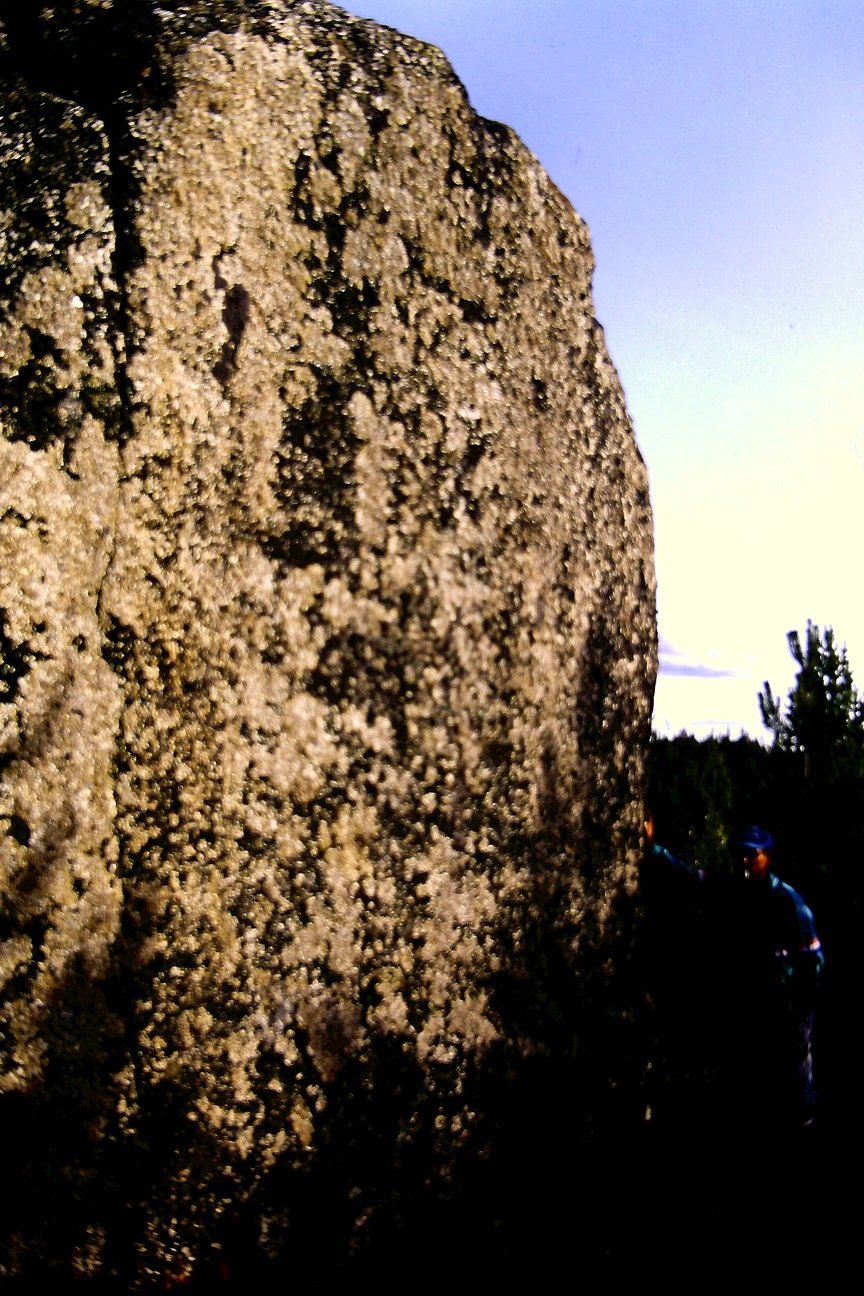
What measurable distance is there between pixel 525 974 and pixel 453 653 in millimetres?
641

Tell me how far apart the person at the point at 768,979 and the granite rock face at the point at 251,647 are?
1901 millimetres

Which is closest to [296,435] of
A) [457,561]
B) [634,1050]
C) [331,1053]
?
[457,561]

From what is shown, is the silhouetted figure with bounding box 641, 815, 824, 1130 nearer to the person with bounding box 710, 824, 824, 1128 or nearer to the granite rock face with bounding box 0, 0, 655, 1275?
the person with bounding box 710, 824, 824, 1128

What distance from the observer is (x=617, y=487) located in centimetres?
209

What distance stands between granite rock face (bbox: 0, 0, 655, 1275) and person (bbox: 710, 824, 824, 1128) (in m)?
1.90

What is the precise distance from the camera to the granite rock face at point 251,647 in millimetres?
1587

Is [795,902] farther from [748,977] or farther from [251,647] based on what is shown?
[251,647]

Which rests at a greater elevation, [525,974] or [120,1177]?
[525,974]

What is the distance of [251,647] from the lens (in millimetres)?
1616

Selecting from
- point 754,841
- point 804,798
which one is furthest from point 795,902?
point 804,798

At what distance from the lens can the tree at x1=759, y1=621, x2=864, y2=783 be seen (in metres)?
7.31

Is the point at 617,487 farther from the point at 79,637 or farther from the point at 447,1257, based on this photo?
the point at 447,1257

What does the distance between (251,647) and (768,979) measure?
2.75 meters

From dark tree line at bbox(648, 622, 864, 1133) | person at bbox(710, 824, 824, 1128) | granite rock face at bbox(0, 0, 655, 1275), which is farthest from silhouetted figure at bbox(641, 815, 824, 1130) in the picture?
→ dark tree line at bbox(648, 622, 864, 1133)
